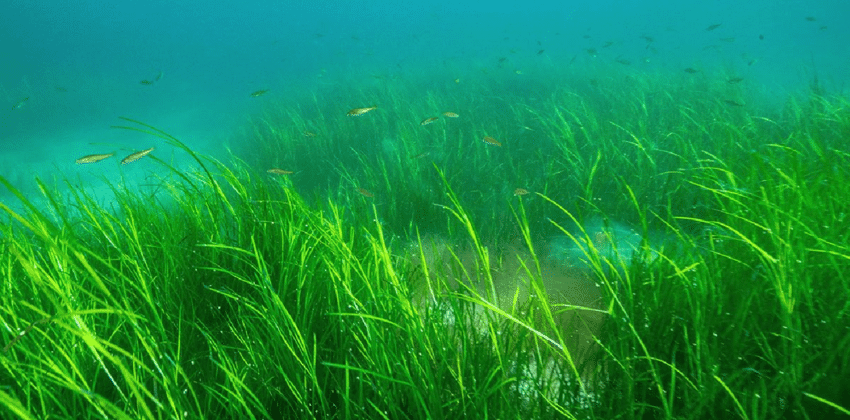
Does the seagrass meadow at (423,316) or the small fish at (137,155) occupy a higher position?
the small fish at (137,155)

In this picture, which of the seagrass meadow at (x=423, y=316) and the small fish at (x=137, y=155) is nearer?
the seagrass meadow at (x=423, y=316)

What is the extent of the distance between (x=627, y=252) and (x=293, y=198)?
255 centimetres

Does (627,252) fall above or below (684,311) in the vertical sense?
below

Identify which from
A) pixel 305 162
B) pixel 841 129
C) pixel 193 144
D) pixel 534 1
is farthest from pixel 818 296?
pixel 534 1

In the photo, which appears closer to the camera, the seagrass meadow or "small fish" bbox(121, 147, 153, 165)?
the seagrass meadow

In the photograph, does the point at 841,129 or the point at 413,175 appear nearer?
the point at 413,175

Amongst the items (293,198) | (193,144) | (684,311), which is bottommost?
(193,144)

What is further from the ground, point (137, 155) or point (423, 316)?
point (137, 155)

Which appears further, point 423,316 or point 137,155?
point 137,155

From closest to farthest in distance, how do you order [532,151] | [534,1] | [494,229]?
[494,229], [532,151], [534,1]

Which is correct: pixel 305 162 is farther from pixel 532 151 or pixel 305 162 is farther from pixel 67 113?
pixel 67 113

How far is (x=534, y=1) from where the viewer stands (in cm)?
15150

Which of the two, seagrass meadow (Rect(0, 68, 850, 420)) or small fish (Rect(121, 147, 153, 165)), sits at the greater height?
small fish (Rect(121, 147, 153, 165))

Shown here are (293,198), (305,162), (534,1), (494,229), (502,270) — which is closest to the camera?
(293,198)
